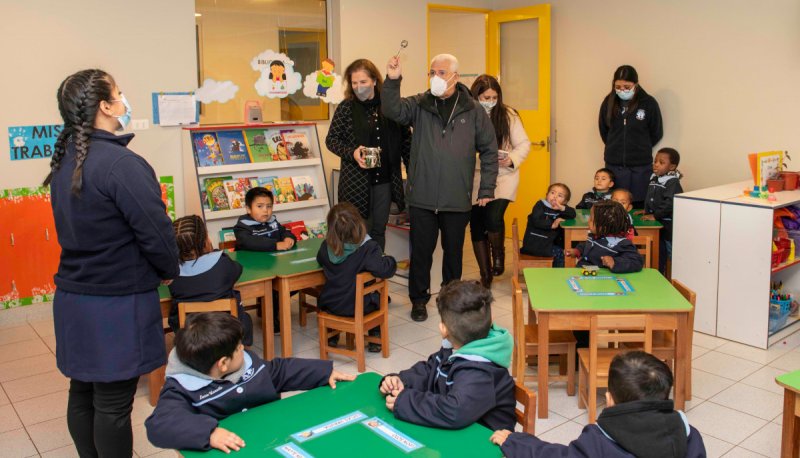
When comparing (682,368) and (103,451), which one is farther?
(682,368)

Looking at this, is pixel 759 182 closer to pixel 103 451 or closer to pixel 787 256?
pixel 787 256

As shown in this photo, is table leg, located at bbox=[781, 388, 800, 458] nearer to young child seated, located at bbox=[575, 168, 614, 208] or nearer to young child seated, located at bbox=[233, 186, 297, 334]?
young child seated, located at bbox=[233, 186, 297, 334]

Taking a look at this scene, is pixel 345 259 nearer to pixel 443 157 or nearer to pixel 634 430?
pixel 443 157

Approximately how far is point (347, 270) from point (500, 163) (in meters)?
1.98

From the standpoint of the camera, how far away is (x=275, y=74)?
654 cm

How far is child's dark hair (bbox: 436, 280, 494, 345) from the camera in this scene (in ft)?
7.87

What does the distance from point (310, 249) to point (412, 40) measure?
132 inches

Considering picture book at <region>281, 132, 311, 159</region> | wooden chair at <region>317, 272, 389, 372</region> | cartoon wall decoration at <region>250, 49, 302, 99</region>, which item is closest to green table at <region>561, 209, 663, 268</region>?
wooden chair at <region>317, 272, 389, 372</region>

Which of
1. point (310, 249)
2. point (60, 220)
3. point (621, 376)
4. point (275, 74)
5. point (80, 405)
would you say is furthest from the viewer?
point (275, 74)

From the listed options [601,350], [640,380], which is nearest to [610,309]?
[601,350]

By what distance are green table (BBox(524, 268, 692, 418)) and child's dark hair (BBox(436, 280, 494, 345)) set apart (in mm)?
1125

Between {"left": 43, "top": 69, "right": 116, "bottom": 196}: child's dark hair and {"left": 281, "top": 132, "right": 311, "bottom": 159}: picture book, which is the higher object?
{"left": 43, "top": 69, "right": 116, "bottom": 196}: child's dark hair

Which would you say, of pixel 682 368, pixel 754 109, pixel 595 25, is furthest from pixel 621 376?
pixel 595 25

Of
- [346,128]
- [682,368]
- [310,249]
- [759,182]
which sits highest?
[346,128]
